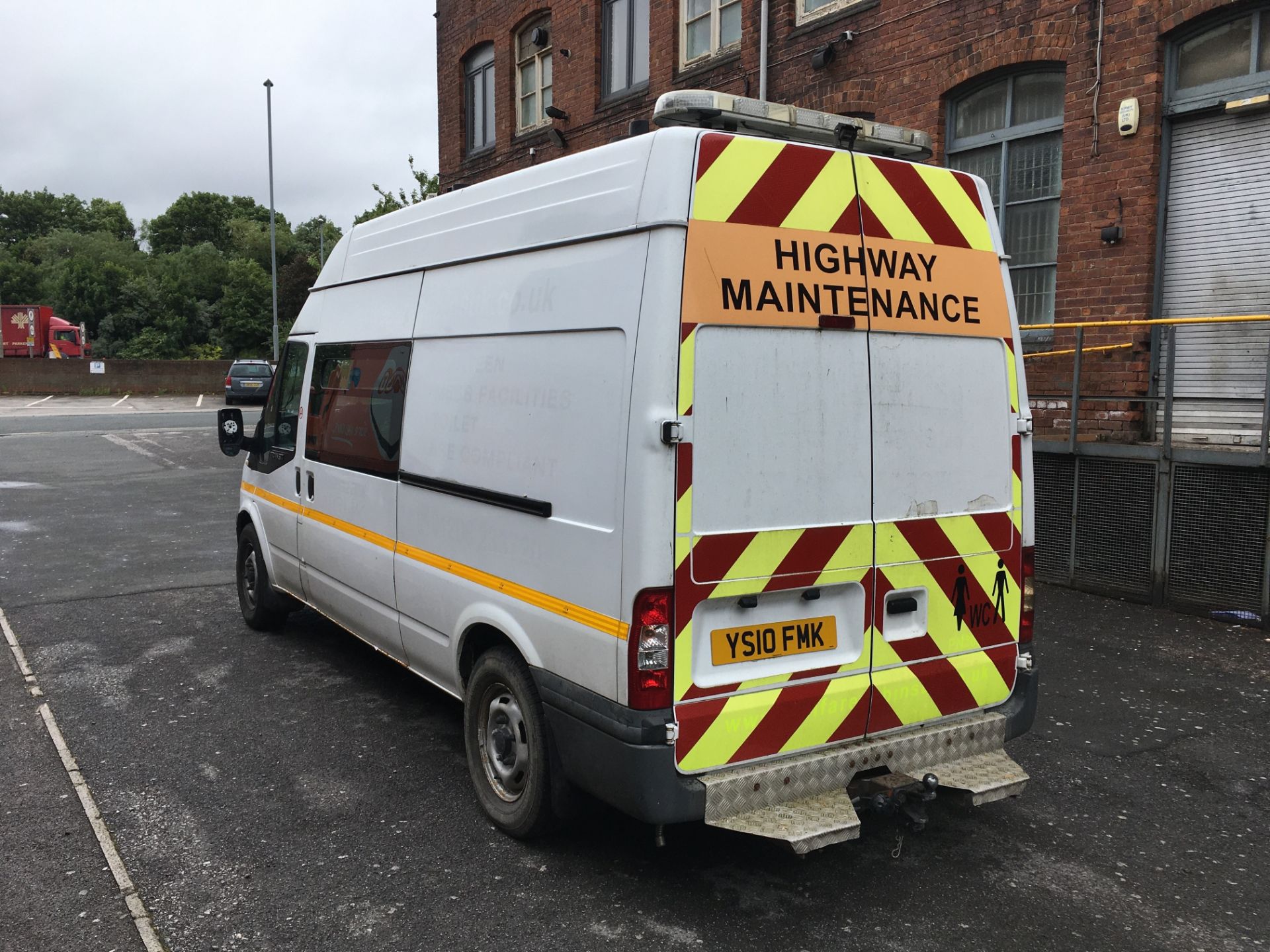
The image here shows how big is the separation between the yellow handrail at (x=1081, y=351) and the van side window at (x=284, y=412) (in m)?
Answer: 6.23

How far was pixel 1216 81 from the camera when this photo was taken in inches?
328

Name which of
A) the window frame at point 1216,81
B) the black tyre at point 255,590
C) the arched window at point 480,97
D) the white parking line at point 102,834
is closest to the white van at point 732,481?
the white parking line at point 102,834

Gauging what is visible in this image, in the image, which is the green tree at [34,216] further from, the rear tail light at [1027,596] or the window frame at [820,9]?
the rear tail light at [1027,596]

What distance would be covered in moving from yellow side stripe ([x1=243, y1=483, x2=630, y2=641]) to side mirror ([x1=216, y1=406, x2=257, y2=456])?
2.54 ft

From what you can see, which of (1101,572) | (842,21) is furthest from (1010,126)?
(1101,572)

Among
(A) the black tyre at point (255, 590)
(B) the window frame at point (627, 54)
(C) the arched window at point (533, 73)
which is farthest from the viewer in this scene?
(C) the arched window at point (533, 73)

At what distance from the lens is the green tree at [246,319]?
57.6 meters

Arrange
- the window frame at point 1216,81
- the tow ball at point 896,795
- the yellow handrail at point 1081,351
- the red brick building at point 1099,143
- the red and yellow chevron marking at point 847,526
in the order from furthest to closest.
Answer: the yellow handrail at point 1081,351 < the red brick building at point 1099,143 < the window frame at point 1216,81 < the tow ball at point 896,795 < the red and yellow chevron marking at point 847,526

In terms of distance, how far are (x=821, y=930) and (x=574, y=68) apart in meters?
14.4

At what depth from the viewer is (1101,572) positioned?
8.13 m

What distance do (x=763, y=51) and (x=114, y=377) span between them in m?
37.5

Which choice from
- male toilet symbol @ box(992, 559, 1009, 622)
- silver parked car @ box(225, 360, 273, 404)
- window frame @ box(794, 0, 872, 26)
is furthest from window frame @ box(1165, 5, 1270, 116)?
Result: silver parked car @ box(225, 360, 273, 404)

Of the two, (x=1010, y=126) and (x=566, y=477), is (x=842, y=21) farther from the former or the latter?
(x=566, y=477)

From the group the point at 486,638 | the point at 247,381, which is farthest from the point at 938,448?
the point at 247,381
